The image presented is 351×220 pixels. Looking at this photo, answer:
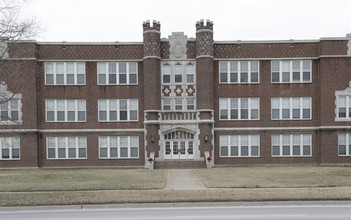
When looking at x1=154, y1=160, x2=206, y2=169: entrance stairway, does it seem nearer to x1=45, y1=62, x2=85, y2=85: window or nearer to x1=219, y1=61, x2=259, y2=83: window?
x1=219, y1=61, x2=259, y2=83: window

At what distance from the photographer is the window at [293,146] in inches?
1255

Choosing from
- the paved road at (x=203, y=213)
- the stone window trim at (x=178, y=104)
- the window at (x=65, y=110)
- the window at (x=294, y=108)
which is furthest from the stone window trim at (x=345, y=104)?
the window at (x=65, y=110)

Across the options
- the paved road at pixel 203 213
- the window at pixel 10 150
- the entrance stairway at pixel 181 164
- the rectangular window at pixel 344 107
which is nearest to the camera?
the paved road at pixel 203 213

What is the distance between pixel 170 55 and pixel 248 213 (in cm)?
2157

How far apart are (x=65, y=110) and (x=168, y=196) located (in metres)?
19.8

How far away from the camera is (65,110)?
31.8m

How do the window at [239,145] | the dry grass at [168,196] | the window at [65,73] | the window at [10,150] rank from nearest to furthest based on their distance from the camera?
the dry grass at [168,196] → the window at [10,150] → the window at [65,73] → the window at [239,145]

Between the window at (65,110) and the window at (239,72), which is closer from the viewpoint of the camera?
the window at (65,110)

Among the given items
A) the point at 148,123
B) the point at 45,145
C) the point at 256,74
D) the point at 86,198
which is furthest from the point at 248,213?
the point at 45,145

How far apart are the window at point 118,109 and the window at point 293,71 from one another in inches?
486

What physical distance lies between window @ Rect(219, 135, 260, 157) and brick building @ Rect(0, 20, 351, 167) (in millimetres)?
86

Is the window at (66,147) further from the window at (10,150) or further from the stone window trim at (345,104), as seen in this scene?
the stone window trim at (345,104)

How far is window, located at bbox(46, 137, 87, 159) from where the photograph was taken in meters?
31.7

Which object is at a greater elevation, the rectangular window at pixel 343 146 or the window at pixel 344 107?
the window at pixel 344 107
